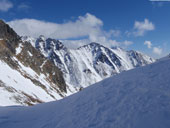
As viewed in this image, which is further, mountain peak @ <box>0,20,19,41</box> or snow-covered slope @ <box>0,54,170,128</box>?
mountain peak @ <box>0,20,19,41</box>

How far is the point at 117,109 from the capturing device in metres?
9.49

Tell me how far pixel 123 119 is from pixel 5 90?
27.2m

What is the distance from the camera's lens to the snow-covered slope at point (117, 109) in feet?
27.1

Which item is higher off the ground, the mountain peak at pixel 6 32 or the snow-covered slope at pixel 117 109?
the mountain peak at pixel 6 32

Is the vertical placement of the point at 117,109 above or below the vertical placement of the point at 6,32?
below

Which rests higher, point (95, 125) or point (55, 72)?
point (55, 72)

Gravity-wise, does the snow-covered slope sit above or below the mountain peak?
below

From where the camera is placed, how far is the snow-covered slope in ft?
27.1

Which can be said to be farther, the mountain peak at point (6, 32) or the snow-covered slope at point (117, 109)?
the mountain peak at point (6, 32)

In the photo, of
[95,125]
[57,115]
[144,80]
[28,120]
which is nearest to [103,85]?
[144,80]

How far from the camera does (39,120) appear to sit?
11977 mm

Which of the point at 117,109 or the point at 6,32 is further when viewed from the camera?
the point at 6,32

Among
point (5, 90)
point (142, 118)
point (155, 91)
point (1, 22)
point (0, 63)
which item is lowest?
point (142, 118)

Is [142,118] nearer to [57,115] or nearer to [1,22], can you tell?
[57,115]
